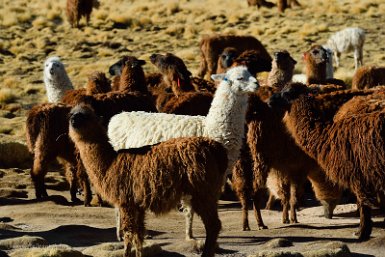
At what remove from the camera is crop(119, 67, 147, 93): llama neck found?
12.1 metres

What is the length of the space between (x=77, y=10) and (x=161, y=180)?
94.1 ft

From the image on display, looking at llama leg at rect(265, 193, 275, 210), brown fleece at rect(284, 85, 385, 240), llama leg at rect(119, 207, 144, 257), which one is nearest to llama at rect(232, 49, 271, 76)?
llama leg at rect(265, 193, 275, 210)

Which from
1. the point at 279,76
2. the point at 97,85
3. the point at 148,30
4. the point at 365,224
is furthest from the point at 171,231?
the point at 148,30

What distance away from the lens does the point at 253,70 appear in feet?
40.6

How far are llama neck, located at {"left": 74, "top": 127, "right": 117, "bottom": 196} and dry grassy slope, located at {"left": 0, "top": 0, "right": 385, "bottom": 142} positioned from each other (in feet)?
49.8

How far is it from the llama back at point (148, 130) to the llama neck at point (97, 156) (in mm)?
1395

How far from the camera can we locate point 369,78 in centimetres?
1444

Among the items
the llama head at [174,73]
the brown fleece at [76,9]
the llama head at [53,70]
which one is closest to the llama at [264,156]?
the llama head at [174,73]

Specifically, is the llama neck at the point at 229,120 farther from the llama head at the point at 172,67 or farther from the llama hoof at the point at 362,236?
the llama head at the point at 172,67

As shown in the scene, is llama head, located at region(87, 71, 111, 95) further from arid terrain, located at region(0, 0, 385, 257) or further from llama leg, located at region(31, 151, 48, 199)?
llama leg, located at region(31, 151, 48, 199)

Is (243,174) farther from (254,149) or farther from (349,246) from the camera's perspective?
(349,246)

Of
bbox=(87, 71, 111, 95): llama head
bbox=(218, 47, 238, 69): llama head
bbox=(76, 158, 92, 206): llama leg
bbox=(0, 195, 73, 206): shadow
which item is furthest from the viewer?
bbox=(87, 71, 111, 95): llama head

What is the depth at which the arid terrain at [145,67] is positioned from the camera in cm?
789

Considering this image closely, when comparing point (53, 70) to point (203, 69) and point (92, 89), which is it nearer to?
point (92, 89)
